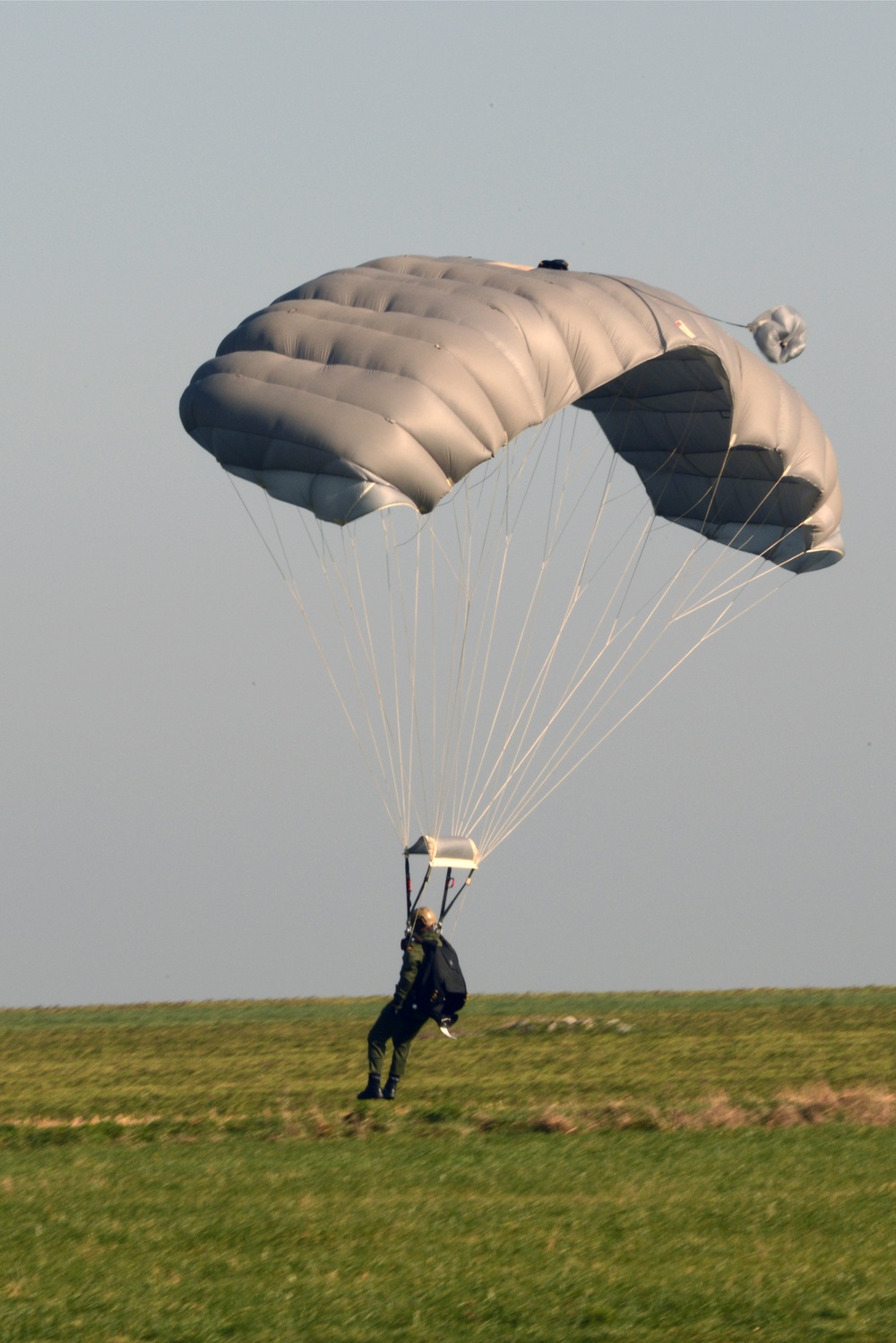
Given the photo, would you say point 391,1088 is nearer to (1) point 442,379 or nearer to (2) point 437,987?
(2) point 437,987

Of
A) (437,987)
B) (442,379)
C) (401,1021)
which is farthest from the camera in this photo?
(401,1021)

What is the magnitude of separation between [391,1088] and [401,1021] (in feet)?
2.37

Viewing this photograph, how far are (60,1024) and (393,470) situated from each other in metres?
15.6

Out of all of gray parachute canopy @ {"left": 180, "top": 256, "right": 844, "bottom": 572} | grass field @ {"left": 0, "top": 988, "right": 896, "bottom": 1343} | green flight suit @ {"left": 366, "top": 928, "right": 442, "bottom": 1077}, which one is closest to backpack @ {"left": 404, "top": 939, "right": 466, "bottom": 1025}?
green flight suit @ {"left": 366, "top": 928, "right": 442, "bottom": 1077}

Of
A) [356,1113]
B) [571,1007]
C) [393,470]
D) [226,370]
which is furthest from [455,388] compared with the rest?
[571,1007]

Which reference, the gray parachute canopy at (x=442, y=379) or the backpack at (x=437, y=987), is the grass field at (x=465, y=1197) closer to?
the backpack at (x=437, y=987)

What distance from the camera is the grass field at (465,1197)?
11.7 m

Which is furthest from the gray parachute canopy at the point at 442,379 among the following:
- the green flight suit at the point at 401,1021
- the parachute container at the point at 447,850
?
the green flight suit at the point at 401,1021

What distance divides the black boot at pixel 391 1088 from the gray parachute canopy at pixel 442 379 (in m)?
5.73

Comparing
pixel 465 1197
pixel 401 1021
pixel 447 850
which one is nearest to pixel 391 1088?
pixel 401 1021

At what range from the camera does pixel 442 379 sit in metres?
17.6

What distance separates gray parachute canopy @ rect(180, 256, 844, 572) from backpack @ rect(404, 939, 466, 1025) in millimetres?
4486

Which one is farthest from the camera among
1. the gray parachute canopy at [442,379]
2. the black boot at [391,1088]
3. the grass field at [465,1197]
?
the black boot at [391,1088]

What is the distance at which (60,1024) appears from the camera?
2952 cm
